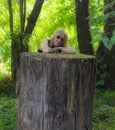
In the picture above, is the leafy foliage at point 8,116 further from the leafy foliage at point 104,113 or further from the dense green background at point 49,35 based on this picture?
the leafy foliage at point 104,113

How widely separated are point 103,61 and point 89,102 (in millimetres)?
6293

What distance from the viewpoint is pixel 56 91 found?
153 inches

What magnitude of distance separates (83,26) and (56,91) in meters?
6.87

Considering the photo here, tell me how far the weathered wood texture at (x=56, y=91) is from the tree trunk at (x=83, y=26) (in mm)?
6510

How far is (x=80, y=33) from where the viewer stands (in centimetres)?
1064

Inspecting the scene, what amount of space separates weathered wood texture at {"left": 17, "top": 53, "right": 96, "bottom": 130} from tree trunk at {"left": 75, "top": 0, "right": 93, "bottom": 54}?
6510 millimetres

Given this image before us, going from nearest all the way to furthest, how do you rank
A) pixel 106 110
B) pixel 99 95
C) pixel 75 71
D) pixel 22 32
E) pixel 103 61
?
pixel 75 71, pixel 106 110, pixel 99 95, pixel 103 61, pixel 22 32

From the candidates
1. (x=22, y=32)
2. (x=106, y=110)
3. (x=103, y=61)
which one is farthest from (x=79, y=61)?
(x=22, y=32)

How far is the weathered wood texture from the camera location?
3.89 m

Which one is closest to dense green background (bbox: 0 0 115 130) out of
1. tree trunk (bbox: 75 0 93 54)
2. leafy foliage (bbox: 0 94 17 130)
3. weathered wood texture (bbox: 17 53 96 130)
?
leafy foliage (bbox: 0 94 17 130)

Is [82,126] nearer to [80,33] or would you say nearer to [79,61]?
[79,61]

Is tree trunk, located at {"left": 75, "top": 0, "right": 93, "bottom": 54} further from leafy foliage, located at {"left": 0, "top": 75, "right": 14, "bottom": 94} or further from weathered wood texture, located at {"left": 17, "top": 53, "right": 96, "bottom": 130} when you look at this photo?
weathered wood texture, located at {"left": 17, "top": 53, "right": 96, "bottom": 130}

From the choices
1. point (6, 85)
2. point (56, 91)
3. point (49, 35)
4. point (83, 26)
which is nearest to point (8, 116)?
point (56, 91)

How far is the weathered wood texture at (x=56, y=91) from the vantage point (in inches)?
153
